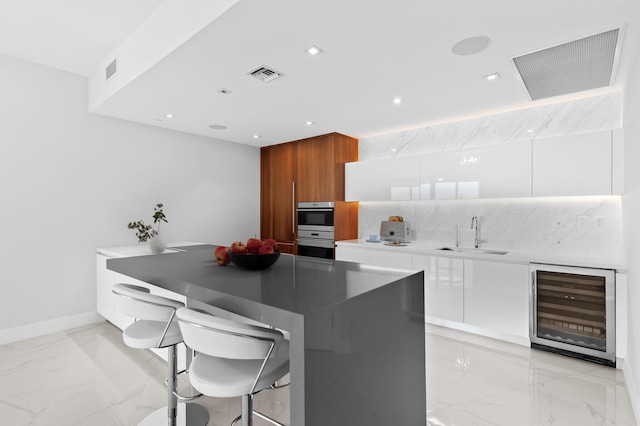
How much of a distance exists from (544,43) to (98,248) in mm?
4635

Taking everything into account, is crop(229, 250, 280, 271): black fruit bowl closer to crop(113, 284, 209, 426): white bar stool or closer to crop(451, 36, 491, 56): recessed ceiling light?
crop(113, 284, 209, 426): white bar stool

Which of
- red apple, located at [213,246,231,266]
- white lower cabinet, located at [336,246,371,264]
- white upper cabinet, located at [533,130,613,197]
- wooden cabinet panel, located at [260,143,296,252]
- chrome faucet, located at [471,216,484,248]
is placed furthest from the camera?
wooden cabinet panel, located at [260,143,296,252]

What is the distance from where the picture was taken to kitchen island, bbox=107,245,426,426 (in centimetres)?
109

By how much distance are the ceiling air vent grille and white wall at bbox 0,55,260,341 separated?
2.31ft

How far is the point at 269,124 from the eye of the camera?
4.15 m

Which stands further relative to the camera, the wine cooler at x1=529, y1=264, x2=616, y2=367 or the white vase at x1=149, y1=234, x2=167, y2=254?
the white vase at x1=149, y1=234, x2=167, y2=254

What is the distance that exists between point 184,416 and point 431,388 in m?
1.72

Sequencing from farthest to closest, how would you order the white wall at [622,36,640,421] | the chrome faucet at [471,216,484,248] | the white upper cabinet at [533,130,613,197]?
the chrome faucet at [471,216,484,248], the white upper cabinet at [533,130,613,197], the white wall at [622,36,640,421]

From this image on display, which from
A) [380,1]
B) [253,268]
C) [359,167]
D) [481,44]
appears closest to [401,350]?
[253,268]

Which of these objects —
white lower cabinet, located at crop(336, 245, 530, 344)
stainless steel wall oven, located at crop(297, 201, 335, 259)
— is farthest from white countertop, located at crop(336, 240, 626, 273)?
stainless steel wall oven, located at crop(297, 201, 335, 259)

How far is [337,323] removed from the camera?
1.18m

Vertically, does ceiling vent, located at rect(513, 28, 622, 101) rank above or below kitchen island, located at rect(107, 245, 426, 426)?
above

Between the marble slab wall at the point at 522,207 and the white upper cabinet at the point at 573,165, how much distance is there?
1.03 feet

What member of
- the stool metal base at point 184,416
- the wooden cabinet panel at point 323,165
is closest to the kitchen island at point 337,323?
the stool metal base at point 184,416
